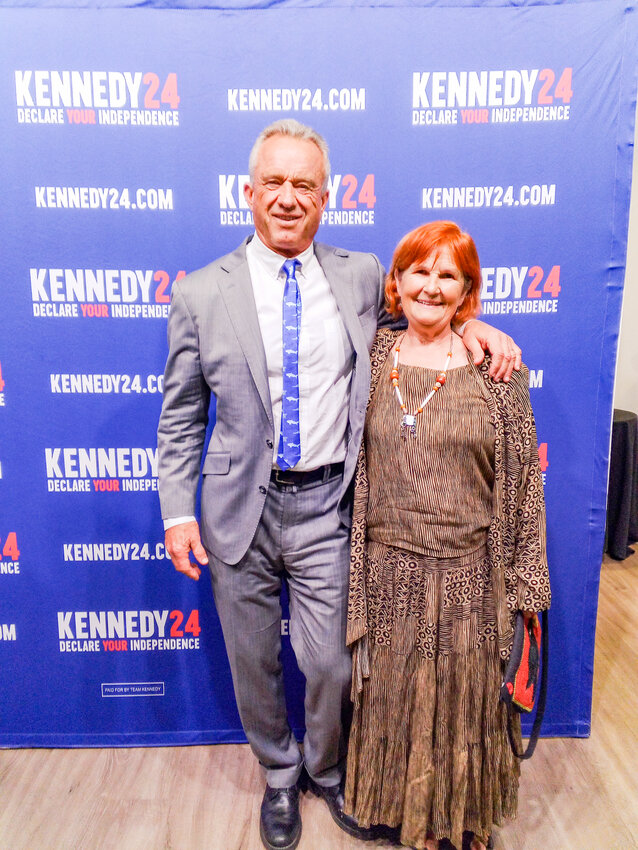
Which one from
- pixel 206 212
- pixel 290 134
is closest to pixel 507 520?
pixel 290 134

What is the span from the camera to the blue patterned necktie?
1.67m

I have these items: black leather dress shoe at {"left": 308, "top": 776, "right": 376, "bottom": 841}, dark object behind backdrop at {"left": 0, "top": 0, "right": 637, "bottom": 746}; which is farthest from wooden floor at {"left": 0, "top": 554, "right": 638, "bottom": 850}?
dark object behind backdrop at {"left": 0, "top": 0, "right": 637, "bottom": 746}

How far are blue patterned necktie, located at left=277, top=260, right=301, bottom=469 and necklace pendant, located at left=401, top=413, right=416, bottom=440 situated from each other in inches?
11.2

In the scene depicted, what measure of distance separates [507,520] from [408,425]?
0.34m

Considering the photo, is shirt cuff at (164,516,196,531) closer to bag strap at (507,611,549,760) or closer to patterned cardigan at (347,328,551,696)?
patterned cardigan at (347,328,551,696)

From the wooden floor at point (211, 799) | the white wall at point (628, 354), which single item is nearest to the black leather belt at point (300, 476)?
the wooden floor at point (211, 799)

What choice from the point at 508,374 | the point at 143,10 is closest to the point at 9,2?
the point at 143,10

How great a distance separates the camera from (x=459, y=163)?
6.56 feet

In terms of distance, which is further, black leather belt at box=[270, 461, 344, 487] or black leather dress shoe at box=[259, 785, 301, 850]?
black leather dress shoe at box=[259, 785, 301, 850]

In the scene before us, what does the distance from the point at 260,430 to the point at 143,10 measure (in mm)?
1234

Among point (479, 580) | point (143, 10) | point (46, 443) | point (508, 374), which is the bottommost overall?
point (479, 580)

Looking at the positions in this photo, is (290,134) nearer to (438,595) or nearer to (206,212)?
(206,212)

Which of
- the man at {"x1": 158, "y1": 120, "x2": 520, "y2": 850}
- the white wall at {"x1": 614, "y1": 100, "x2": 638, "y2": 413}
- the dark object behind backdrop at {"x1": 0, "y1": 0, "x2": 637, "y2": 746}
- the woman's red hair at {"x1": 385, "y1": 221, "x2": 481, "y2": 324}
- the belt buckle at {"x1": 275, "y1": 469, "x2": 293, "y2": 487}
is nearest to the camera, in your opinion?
the woman's red hair at {"x1": 385, "y1": 221, "x2": 481, "y2": 324}

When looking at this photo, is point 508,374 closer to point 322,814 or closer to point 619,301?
point 619,301
